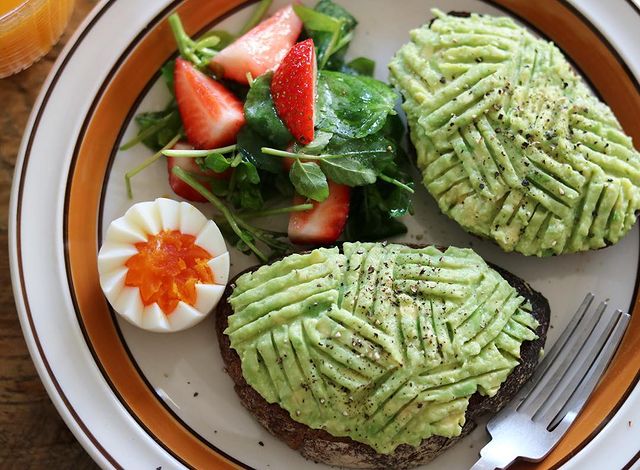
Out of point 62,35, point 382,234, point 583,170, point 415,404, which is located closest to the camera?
point 415,404

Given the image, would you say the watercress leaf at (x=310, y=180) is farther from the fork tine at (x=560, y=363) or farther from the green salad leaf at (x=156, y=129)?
the fork tine at (x=560, y=363)

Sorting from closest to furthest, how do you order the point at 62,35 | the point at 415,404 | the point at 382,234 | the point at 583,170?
the point at 415,404 → the point at 583,170 → the point at 382,234 → the point at 62,35

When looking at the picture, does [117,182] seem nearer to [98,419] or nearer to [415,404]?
[98,419]

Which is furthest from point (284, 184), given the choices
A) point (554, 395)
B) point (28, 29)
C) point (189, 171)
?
point (554, 395)

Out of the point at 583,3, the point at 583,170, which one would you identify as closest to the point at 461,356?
the point at 583,170

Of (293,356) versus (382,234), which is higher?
(382,234)

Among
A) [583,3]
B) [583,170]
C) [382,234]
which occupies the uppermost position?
[583,3]

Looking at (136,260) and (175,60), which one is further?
(175,60)

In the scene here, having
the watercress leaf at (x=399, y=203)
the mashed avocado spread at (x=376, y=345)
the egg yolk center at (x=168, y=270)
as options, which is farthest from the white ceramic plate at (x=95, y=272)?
the mashed avocado spread at (x=376, y=345)
